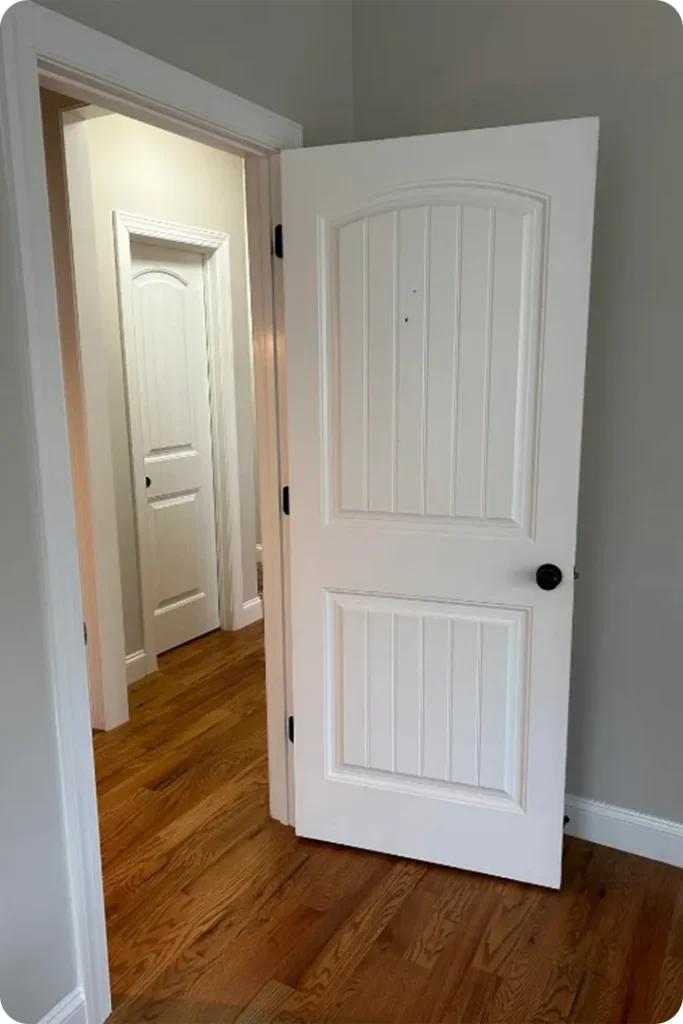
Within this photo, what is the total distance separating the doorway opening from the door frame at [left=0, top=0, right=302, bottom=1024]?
0.59ft

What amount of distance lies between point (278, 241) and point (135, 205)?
160 cm

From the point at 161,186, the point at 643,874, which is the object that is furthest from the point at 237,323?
the point at 643,874

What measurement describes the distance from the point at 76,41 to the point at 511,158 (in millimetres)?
996

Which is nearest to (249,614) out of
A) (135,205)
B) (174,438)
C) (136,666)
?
(136,666)

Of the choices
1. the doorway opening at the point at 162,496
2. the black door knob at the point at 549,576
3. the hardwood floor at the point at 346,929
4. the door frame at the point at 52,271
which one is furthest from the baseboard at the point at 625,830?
the door frame at the point at 52,271

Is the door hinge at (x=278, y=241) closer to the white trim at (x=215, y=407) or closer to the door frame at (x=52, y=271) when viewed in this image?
the door frame at (x=52, y=271)

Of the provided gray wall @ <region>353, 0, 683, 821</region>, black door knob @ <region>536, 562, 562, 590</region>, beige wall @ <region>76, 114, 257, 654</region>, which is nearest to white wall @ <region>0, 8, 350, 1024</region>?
gray wall @ <region>353, 0, 683, 821</region>

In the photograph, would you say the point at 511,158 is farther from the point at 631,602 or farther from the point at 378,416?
the point at 631,602

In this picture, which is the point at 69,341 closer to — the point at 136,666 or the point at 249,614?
the point at 136,666

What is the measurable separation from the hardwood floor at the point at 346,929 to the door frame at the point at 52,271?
28cm

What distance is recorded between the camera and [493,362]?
1923 millimetres

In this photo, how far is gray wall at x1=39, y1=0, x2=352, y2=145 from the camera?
62.5 inches

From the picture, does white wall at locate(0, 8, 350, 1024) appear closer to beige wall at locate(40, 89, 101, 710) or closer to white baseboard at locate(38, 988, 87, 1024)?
white baseboard at locate(38, 988, 87, 1024)

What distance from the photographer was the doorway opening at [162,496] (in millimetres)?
2406
